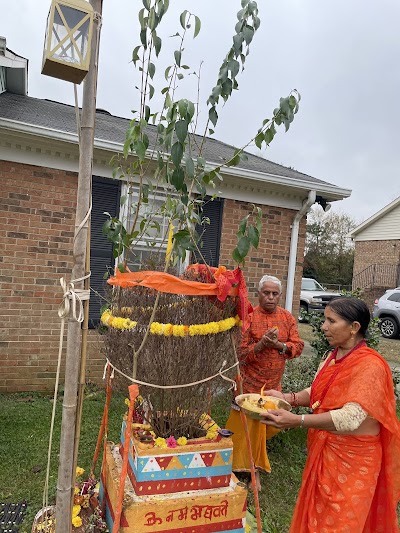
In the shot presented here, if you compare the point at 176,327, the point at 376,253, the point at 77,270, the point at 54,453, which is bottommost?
the point at 54,453

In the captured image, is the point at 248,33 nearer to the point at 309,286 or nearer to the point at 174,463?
the point at 174,463

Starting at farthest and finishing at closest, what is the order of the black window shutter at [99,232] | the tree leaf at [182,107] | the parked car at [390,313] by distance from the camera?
the parked car at [390,313]
the black window shutter at [99,232]
the tree leaf at [182,107]

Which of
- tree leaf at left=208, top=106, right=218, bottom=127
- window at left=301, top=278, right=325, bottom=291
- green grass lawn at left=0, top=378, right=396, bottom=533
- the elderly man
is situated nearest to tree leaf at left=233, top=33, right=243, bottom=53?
tree leaf at left=208, top=106, right=218, bottom=127

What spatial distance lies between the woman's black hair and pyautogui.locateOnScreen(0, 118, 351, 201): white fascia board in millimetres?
2158

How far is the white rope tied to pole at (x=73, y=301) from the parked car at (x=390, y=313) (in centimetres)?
1326

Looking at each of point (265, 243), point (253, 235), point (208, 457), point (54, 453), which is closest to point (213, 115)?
point (253, 235)

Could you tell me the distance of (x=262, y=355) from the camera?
3547 mm

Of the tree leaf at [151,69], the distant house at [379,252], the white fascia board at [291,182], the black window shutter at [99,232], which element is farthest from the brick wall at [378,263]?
the tree leaf at [151,69]

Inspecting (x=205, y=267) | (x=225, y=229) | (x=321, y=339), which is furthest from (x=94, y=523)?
(x=225, y=229)

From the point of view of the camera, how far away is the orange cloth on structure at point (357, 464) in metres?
2.07

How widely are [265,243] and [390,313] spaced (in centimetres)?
934

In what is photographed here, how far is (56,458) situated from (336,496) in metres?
2.54

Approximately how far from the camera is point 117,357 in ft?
7.00

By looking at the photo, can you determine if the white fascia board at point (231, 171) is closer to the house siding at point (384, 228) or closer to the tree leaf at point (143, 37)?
the tree leaf at point (143, 37)
